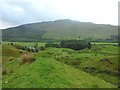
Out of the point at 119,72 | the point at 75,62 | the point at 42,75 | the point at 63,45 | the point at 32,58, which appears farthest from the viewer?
the point at 63,45

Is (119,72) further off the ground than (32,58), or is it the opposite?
(32,58)

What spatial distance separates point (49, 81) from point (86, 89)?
9.44 ft

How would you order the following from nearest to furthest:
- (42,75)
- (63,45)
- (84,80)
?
(42,75) < (84,80) < (63,45)

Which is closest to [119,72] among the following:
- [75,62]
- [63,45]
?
[75,62]

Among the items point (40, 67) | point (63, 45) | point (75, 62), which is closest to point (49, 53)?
point (75, 62)

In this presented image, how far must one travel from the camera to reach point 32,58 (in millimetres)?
30422

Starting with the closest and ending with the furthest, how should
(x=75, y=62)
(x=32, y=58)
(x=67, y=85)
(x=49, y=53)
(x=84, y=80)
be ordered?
(x=67, y=85) < (x=84, y=80) < (x=32, y=58) < (x=75, y=62) < (x=49, y=53)

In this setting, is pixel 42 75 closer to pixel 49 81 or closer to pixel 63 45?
pixel 49 81

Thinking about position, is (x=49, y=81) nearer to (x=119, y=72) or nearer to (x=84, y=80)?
(x=84, y=80)

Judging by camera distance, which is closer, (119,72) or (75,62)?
(119,72)

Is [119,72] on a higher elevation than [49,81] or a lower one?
lower

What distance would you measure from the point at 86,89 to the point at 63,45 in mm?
145360

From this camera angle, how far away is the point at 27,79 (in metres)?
21.8

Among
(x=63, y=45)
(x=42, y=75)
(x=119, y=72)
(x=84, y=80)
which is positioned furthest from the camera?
(x=63, y=45)
